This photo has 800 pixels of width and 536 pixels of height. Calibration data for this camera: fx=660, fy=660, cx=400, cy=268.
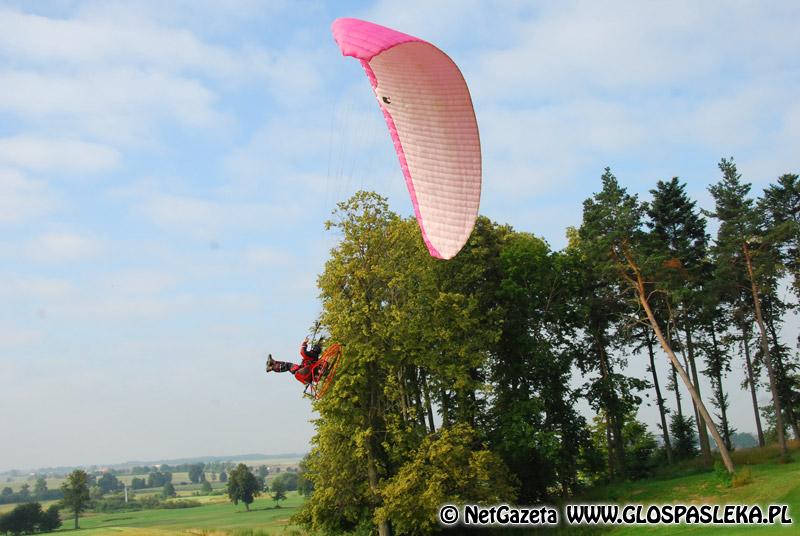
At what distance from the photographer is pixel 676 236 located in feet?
101

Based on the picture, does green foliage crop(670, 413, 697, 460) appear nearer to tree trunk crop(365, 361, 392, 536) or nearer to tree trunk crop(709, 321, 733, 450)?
tree trunk crop(709, 321, 733, 450)

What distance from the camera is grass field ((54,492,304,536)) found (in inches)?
1591

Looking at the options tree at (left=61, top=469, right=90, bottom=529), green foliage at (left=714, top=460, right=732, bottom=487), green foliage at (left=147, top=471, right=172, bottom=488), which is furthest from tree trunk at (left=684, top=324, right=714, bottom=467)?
green foliage at (left=147, top=471, right=172, bottom=488)

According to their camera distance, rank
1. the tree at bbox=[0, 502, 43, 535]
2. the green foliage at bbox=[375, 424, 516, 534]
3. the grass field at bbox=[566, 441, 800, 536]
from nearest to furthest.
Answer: the grass field at bbox=[566, 441, 800, 536]
the green foliage at bbox=[375, 424, 516, 534]
the tree at bbox=[0, 502, 43, 535]

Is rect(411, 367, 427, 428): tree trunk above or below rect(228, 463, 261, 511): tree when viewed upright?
above

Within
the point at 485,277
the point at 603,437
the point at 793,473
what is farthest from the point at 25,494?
the point at 793,473

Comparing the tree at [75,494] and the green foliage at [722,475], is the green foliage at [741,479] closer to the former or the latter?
the green foliage at [722,475]

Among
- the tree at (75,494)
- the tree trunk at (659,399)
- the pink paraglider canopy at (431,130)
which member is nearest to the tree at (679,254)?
the tree trunk at (659,399)

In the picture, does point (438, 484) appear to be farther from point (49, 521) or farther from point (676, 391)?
point (49, 521)

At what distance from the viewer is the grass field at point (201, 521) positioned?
1591 inches

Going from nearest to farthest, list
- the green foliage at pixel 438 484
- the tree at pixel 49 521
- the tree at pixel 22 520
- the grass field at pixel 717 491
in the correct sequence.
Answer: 1. the grass field at pixel 717 491
2. the green foliage at pixel 438 484
3. the tree at pixel 22 520
4. the tree at pixel 49 521

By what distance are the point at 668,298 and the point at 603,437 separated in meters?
20.4

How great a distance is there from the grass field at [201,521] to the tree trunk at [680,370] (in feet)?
54.8

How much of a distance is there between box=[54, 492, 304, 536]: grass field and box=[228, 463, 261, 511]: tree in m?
1.00
